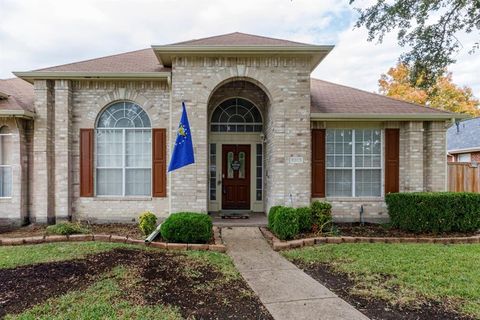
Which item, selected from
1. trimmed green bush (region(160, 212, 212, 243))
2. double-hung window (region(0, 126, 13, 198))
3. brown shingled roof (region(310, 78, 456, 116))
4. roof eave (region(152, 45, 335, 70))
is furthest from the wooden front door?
double-hung window (region(0, 126, 13, 198))

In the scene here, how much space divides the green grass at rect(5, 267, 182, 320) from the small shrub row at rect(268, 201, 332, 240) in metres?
3.65

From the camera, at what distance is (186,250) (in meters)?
6.15

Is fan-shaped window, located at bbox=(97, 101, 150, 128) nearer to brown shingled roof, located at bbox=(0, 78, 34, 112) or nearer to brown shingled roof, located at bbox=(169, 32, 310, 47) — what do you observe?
brown shingled roof, located at bbox=(0, 78, 34, 112)

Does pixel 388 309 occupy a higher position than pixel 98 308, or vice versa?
pixel 98 308

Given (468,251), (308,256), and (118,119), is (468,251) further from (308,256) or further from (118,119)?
(118,119)

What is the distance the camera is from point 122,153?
883 centimetres

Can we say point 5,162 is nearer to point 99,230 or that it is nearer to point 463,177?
point 99,230

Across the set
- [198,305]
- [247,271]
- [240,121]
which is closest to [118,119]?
[240,121]

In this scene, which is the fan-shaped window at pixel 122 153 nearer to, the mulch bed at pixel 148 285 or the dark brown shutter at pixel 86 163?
the dark brown shutter at pixel 86 163

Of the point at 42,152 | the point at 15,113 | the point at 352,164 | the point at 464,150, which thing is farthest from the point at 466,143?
the point at 15,113

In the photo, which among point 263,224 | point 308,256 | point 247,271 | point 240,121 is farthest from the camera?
point 240,121

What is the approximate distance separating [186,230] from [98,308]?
2.90 metres

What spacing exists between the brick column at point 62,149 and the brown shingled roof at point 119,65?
672 mm

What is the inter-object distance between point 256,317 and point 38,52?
24.4 metres
